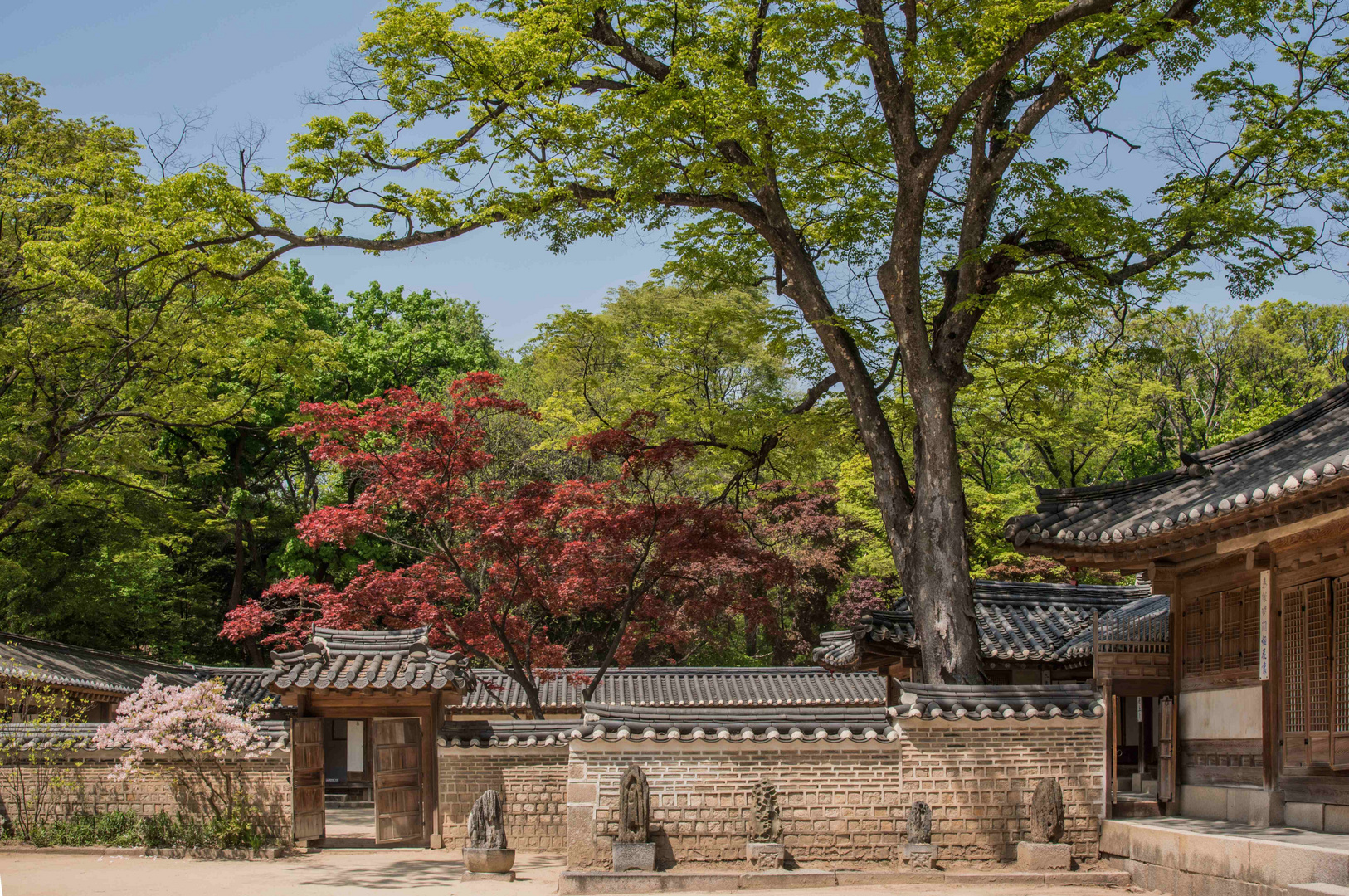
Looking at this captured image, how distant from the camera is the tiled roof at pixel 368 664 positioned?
571 inches

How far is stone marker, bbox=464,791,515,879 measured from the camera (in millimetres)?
12297

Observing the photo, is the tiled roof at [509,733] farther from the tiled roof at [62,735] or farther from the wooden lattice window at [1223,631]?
the wooden lattice window at [1223,631]

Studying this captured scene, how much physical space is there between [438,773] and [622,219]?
25.1 feet

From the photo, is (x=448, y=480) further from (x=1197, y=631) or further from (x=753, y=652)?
(x=753, y=652)

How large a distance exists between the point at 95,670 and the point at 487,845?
11943 mm

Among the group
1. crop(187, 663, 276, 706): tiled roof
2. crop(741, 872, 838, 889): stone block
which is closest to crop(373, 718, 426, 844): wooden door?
crop(741, 872, 838, 889): stone block

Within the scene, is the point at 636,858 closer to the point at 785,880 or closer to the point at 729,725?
the point at 785,880

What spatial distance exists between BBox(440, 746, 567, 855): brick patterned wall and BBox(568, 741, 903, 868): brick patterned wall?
3.16 meters

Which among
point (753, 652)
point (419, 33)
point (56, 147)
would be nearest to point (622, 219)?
point (419, 33)

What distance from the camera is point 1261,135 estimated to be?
43.2 ft

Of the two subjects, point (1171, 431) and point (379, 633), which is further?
point (1171, 431)

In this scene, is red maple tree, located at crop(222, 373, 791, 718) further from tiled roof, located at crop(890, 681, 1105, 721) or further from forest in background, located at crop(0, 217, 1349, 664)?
tiled roof, located at crop(890, 681, 1105, 721)

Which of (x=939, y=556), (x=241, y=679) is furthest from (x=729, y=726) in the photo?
(x=241, y=679)

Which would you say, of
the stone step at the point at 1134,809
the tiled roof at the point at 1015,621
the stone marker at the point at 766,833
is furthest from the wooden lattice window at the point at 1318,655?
the tiled roof at the point at 1015,621
